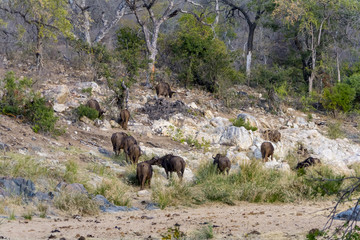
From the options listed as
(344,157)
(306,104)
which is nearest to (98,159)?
(344,157)

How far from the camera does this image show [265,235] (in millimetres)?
6109

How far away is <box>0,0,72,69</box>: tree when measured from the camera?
63.9 ft

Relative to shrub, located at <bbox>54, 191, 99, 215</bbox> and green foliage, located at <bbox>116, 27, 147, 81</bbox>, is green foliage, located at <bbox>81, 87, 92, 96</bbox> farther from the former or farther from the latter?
shrub, located at <bbox>54, 191, 99, 215</bbox>

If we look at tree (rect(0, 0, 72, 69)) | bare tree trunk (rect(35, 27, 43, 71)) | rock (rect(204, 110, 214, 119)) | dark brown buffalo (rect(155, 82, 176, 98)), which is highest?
tree (rect(0, 0, 72, 69))

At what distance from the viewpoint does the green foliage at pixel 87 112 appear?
1612 cm

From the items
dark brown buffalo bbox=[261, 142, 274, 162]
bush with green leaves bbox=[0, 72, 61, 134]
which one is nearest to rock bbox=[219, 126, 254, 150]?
dark brown buffalo bbox=[261, 142, 274, 162]

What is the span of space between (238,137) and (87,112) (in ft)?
17.1

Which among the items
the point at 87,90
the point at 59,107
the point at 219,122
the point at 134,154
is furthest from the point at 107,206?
the point at 87,90

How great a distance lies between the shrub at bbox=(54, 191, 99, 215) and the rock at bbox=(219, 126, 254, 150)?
877 centimetres

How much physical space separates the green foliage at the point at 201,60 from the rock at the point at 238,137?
22.9 ft

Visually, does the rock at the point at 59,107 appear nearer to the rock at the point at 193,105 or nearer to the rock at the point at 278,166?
the rock at the point at 193,105

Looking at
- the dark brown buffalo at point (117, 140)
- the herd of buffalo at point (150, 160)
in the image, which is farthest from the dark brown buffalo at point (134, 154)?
the dark brown buffalo at point (117, 140)

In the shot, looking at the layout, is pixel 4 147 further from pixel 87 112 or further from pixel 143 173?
pixel 87 112

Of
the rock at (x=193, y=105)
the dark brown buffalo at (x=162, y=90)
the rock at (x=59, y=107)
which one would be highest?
the dark brown buffalo at (x=162, y=90)
